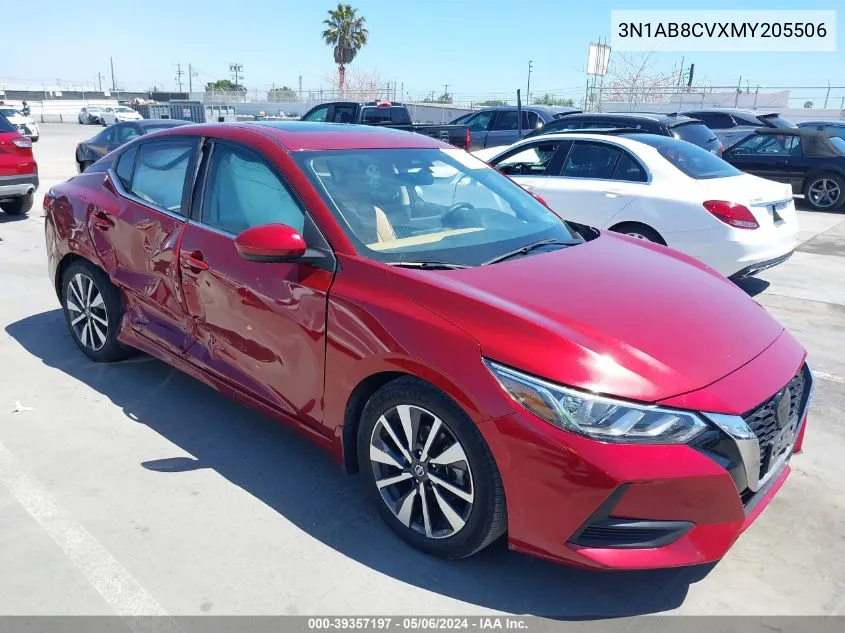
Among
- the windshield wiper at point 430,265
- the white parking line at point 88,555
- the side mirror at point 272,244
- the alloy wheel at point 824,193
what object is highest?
the side mirror at point 272,244

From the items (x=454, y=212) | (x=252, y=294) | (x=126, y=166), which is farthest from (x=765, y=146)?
(x=252, y=294)

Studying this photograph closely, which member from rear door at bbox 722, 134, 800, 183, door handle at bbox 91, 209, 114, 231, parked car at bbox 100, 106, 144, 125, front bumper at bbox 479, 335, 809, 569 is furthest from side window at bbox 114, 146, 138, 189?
parked car at bbox 100, 106, 144, 125

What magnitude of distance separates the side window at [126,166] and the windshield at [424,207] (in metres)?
1.69

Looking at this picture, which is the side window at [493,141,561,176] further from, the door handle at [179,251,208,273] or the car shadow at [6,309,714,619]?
the door handle at [179,251,208,273]

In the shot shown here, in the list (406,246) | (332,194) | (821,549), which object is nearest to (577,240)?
(406,246)

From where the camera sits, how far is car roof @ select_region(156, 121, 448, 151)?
3656mm

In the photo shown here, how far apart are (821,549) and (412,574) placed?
178 centimetres

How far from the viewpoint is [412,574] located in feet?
9.27

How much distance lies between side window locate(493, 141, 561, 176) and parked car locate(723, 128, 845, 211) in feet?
24.5

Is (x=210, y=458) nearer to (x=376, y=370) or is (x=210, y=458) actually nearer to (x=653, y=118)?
(x=376, y=370)

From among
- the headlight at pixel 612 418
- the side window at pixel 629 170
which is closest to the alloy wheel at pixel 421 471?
the headlight at pixel 612 418

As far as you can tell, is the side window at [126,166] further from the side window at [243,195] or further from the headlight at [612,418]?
the headlight at [612,418]

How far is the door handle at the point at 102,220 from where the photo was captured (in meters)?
4.45

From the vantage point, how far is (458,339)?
8.56 ft
